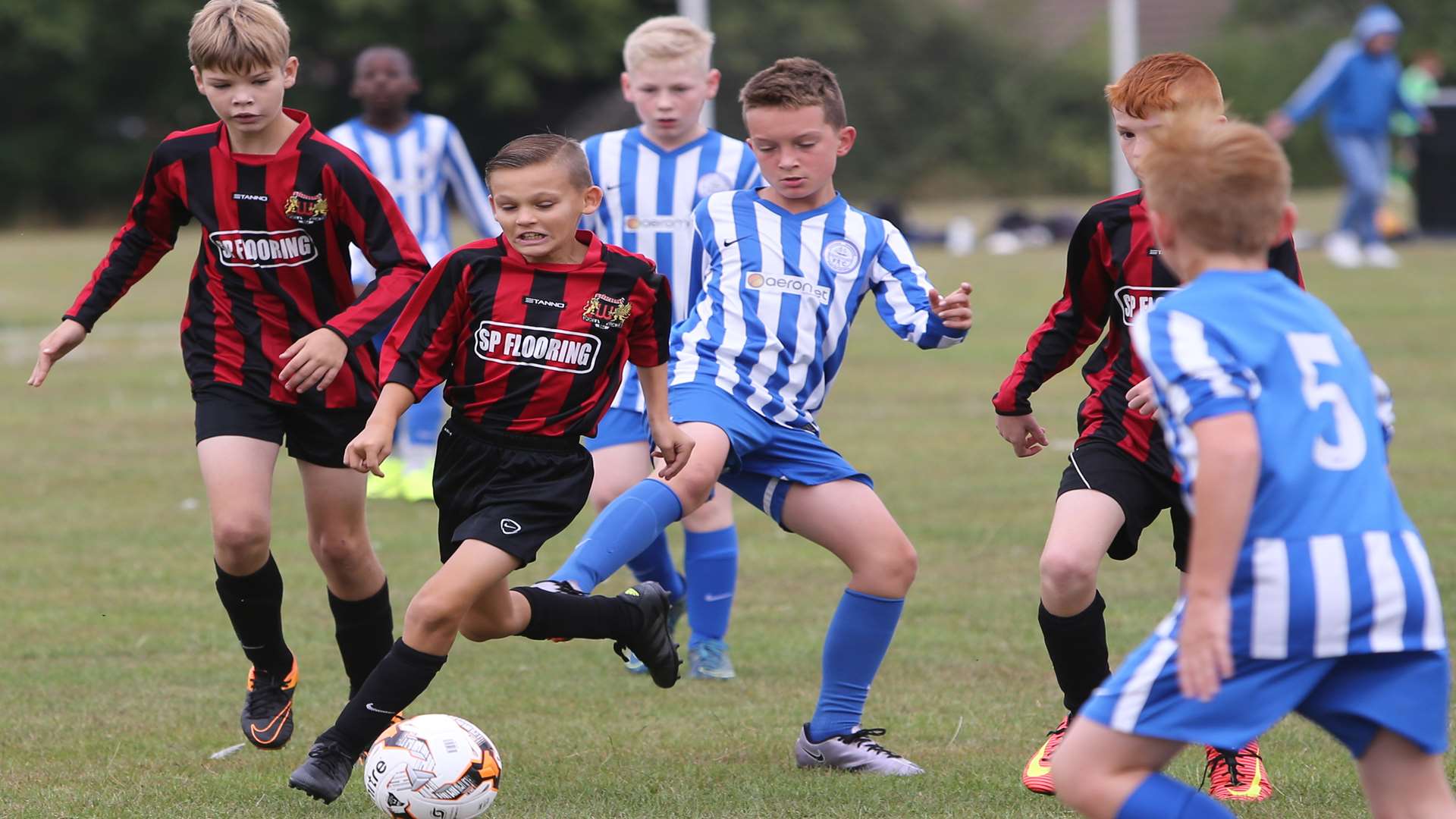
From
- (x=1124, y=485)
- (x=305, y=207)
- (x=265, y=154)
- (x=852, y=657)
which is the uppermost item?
(x=265, y=154)

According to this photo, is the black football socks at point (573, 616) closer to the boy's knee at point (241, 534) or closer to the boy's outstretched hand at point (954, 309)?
the boy's knee at point (241, 534)

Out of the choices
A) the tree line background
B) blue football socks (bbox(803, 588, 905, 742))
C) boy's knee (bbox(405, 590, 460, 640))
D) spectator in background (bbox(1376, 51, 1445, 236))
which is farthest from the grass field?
the tree line background

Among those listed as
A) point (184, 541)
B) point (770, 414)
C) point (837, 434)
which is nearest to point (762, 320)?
point (770, 414)

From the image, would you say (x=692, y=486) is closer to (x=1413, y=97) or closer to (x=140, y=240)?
(x=140, y=240)

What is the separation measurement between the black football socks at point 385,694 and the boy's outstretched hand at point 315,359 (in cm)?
67

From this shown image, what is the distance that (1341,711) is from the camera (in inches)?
109

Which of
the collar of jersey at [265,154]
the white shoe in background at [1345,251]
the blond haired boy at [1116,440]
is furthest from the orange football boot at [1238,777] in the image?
the white shoe in background at [1345,251]

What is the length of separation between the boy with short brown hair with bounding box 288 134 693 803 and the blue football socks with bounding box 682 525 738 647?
1.41 metres

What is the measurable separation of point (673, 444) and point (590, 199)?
571 millimetres

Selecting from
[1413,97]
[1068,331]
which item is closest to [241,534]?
[1068,331]

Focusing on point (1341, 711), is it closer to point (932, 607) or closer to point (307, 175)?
point (307, 175)

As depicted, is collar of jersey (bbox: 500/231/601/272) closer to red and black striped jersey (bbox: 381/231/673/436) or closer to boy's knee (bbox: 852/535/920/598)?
red and black striped jersey (bbox: 381/231/673/436)

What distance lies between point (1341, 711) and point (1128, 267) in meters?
1.48

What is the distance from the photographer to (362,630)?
4.57 metres
